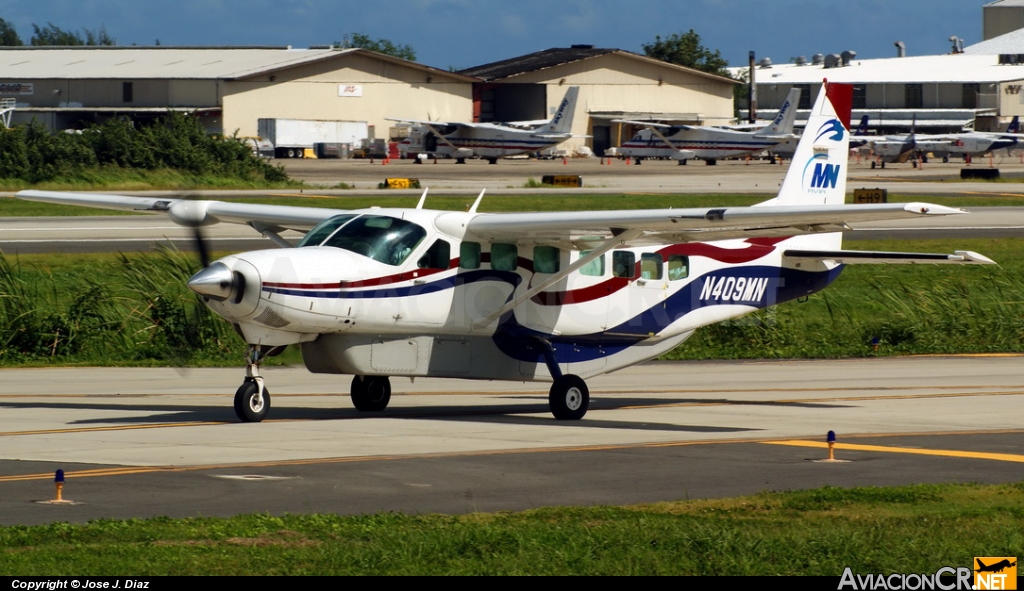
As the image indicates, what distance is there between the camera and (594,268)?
1936cm

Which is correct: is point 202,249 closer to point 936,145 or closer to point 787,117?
point 787,117

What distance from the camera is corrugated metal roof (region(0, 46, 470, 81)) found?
363 ft

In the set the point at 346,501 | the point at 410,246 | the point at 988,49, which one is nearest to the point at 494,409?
the point at 410,246

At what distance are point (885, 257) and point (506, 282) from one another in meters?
5.37

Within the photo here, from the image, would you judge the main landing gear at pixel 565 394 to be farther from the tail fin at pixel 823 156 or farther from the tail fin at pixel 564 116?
the tail fin at pixel 564 116

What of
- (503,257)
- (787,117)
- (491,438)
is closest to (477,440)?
(491,438)

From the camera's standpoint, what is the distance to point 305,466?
13.6m

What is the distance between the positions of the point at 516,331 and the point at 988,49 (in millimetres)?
152641

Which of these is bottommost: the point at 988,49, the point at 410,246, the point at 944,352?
the point at 944,352

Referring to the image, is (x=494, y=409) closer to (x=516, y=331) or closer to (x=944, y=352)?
(x=516, y=331)

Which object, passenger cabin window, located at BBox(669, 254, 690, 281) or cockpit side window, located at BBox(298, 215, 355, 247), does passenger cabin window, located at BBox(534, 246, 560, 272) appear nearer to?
passenger cabin window, located at BBox(669, 254, 690, 281)

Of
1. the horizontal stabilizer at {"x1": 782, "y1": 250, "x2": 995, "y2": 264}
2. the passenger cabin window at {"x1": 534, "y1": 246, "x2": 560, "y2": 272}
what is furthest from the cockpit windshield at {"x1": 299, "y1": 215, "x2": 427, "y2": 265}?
the horizontal stabilizer at {"x1": 782, "y1": 250, "x2": 995, "y2": 264}

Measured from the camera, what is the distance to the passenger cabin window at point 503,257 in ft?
61.0

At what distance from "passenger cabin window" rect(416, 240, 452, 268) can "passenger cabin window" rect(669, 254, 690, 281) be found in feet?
12.0
